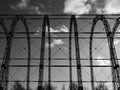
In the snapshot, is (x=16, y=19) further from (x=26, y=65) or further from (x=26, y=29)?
(x=26, y=65)

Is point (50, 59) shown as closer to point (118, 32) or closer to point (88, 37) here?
point (88, 37)

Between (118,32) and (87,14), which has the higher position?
(87,14)

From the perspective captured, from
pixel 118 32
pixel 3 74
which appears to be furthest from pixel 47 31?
pixel 118 32

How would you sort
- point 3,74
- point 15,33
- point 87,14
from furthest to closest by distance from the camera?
point 15,33 < point 87,14 < point 3,74

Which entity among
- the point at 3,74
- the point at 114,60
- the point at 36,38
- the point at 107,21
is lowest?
the point at 3,74

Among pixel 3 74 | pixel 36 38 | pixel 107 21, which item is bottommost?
A: pixel 3 74

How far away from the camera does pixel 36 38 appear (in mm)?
22297

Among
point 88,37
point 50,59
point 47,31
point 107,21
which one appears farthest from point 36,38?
point 107,21

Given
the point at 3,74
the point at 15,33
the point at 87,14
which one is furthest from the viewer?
the point at 15,33

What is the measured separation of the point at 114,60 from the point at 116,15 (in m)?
5.31

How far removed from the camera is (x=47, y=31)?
2189cm

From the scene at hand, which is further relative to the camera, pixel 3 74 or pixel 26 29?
pixel 26 29

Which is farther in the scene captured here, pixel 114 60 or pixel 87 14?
pixel 87 14

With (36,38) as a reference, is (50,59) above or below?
below
